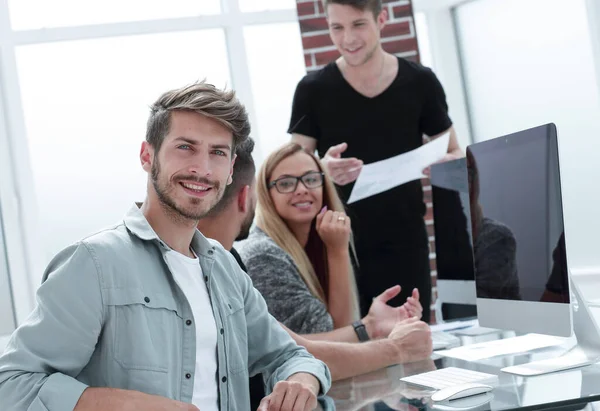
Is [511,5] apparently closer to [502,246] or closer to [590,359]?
[502,246]

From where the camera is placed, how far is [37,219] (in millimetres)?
3914

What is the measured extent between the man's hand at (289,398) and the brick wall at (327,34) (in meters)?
2.68

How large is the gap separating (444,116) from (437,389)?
2052 millimetres

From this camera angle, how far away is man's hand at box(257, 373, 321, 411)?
4.80 feet

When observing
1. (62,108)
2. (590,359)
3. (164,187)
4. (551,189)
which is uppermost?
(62,108)

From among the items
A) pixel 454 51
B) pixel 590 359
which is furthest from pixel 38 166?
pixel 590 359

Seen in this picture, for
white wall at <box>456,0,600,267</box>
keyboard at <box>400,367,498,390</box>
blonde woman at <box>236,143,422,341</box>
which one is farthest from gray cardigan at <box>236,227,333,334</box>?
white wall at <box>456,0,600,267</box>

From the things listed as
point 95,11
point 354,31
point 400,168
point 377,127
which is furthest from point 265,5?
point 400,168

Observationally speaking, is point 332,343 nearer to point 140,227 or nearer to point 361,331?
point 361,331

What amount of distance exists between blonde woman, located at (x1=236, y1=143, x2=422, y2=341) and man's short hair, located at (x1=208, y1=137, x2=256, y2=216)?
250 mm

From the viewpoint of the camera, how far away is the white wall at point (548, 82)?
3906 millimetres

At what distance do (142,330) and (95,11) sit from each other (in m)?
3.12

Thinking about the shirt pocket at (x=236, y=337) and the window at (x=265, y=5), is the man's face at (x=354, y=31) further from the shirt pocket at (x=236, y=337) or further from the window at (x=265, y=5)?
the shirt pocket at (x=236, y=337)

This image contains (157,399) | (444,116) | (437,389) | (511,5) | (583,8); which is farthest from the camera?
(511,5)
